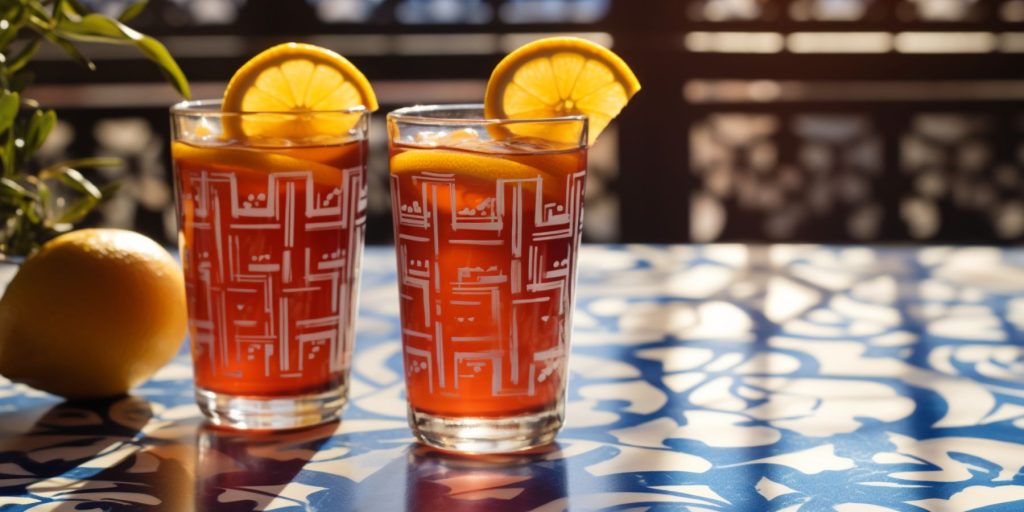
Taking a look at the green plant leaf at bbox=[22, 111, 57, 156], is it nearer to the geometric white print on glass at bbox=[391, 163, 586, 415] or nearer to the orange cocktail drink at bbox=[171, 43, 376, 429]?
the orange cocktail drink at bbox=[171, 43, 376, 429]

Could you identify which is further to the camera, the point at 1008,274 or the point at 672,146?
the point at 672,146

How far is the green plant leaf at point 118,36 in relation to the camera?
3.11 ft

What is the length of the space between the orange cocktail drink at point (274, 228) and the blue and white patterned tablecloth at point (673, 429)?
43 mm

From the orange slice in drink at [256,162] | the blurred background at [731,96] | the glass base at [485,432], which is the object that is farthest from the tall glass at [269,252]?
the blurred background at [731,96]

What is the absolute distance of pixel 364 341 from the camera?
47.4 inches

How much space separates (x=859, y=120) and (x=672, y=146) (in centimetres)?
51

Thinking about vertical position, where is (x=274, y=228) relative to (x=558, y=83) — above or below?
below

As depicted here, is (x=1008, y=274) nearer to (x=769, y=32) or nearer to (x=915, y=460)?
(x=915, y=460)

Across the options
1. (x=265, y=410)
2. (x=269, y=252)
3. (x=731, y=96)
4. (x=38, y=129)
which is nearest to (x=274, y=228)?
(x=269, y=252)

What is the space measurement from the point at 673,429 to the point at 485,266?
0.20 metres

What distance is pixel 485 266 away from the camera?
0.83 meters

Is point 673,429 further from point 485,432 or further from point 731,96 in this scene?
point 731,96

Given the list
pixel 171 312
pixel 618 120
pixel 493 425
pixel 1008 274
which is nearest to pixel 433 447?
pixel 493 425

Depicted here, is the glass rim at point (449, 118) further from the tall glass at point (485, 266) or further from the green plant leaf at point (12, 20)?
the green plant leaf at point (12, 20)
